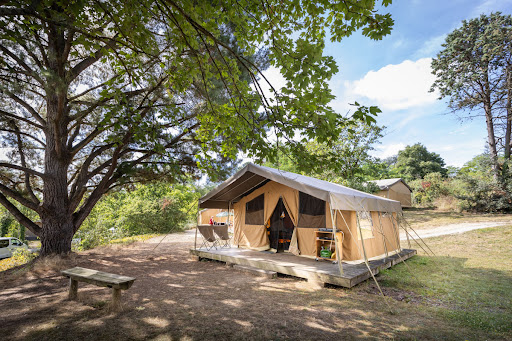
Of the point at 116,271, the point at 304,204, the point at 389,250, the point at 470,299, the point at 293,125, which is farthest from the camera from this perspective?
the point at 389,250

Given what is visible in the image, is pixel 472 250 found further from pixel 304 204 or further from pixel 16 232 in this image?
pixel 16 232

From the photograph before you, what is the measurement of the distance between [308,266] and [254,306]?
219 centimetres

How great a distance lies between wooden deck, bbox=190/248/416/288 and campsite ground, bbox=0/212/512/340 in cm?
18

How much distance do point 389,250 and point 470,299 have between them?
347 centimetres

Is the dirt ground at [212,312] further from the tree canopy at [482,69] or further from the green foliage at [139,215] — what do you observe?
the tree canopy at [482,69]

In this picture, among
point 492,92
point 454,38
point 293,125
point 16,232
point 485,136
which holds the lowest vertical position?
point 16,232

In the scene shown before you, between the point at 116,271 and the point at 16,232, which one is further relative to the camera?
the point at 16,232

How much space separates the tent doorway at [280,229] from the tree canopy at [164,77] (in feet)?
7.75

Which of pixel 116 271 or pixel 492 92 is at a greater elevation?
pixel 492 92

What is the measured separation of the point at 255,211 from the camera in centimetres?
791

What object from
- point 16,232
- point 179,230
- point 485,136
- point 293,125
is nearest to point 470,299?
point 293,125

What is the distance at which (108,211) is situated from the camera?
15.9 meters

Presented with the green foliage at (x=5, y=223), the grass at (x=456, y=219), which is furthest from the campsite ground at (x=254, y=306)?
the green foliage at (x=5, y=223)

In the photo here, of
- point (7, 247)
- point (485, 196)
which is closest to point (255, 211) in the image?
point (7, 247)
